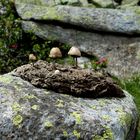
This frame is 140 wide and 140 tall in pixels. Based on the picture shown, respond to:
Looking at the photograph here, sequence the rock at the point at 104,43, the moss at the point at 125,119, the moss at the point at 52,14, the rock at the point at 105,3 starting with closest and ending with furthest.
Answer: the moss at the point at 125,119, the rock at the point at 104,43, the moss at the point at 52,14, the rock at the point at 105,3

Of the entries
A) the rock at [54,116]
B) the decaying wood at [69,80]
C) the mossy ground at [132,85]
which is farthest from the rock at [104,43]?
the rock at [54,116]

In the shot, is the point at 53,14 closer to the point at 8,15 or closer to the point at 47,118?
the point at 8,15

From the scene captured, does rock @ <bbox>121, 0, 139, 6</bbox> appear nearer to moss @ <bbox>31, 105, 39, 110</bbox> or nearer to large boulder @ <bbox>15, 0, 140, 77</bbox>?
large boulder @ <bbox>15, 0, 140, 77</bbox>

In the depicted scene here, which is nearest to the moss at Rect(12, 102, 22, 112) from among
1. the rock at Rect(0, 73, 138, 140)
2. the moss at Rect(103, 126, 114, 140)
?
the rock at Rect(0, 73, 138, 140)

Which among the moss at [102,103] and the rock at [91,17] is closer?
the moss at [102,103]

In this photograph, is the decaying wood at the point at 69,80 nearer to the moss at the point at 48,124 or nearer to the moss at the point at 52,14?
the moss at the point at 48,124

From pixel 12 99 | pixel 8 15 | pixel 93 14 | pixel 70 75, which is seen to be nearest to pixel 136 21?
pixel 93 14

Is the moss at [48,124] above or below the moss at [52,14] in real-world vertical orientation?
above
